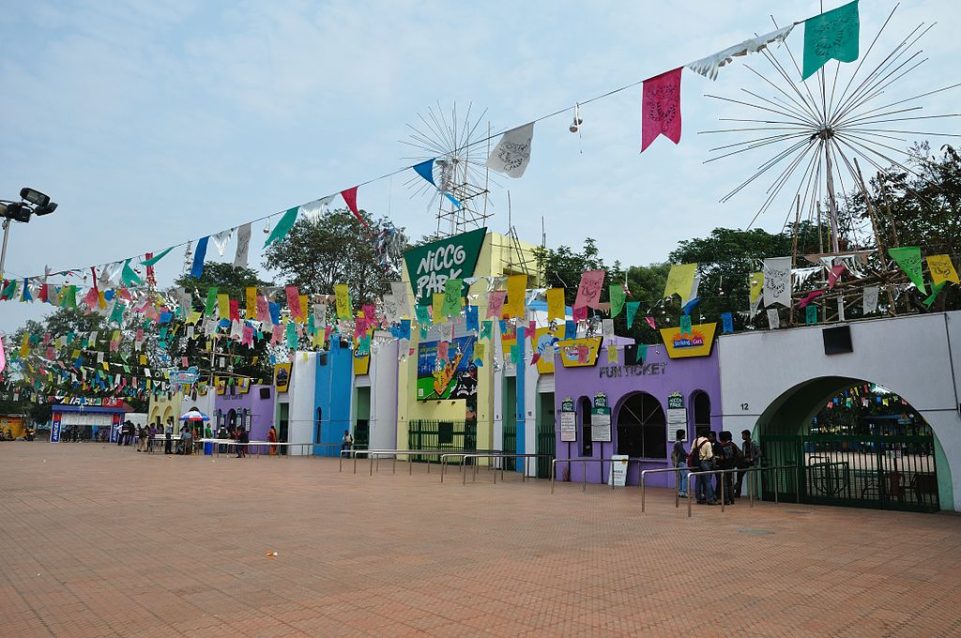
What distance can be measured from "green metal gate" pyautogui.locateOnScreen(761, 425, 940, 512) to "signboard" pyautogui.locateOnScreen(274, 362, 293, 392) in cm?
2788

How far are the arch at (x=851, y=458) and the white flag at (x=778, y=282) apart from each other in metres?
2.25

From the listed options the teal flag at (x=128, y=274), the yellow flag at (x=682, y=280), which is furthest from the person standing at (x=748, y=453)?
the teal flag at (x=128, y=274)

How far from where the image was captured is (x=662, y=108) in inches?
405

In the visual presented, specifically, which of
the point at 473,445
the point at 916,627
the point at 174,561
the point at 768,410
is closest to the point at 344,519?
the point at 174,561

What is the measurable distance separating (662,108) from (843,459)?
34.1 feet

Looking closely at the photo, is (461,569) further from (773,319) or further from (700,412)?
(773,319)

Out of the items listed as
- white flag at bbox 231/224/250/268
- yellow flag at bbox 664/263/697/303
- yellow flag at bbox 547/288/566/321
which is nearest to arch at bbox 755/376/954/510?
yellow flag at bbox 664/263/697/303

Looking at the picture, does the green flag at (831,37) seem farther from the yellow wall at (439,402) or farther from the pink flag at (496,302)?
the yellow wall at (439,402)

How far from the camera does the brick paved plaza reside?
5.70m

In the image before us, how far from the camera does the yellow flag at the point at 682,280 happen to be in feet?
49.1

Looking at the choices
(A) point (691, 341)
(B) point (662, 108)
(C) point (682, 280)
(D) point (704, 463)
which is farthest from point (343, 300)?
(B) point (662, 108)

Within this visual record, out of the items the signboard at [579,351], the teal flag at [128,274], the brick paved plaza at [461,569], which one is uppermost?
the teal flag at [128,274]

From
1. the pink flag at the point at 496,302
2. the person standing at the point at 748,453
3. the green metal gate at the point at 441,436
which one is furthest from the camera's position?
the green metal gate at the point at 441,436

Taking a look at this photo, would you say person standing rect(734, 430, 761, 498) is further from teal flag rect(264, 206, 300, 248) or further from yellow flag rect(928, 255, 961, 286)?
teal flag rect(264, 206, 300, 248)
